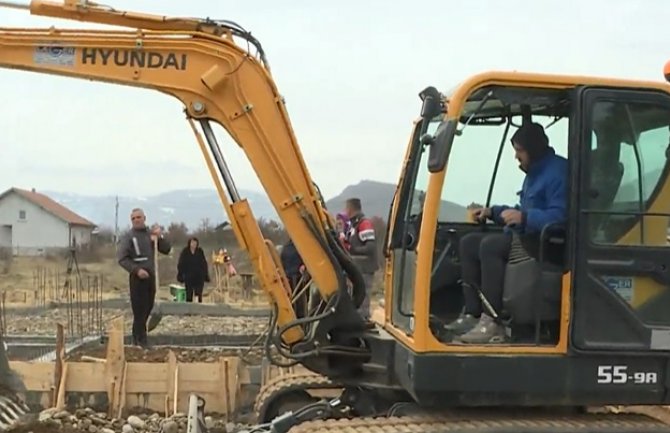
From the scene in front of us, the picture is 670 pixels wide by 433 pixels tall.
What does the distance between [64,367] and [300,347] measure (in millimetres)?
3388

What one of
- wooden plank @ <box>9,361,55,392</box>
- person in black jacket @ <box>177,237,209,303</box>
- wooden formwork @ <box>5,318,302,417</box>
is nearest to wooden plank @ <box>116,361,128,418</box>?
wooden formwork @ <box>5,318,302,417</box>

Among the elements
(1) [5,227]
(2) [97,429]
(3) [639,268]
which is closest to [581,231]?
(3) [639,268]

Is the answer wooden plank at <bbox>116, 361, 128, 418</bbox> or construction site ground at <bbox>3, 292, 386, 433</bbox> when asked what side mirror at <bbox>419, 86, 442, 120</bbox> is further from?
wooden plank at <bbox>116, 361, 128, 418</bbox>

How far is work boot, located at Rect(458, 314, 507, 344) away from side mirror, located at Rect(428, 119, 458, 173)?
975mm

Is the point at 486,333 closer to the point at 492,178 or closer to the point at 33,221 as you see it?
the point at 492,178

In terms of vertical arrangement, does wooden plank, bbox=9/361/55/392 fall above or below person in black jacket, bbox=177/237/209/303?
below

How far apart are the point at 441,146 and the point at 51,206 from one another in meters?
71.2

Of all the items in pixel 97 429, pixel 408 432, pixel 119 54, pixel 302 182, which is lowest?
pixel 97 429

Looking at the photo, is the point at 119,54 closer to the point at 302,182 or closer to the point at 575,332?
the point at 302,182

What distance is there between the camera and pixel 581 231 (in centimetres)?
507

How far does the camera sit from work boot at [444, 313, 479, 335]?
5.31 meters

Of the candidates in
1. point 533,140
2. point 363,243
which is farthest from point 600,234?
point 363,243

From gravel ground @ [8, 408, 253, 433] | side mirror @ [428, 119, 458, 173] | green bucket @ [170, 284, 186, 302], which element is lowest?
gravel ground @ [8, 408, 253, 433]

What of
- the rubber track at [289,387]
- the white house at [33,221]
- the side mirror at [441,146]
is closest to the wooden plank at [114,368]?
the rubber track at [289,387]
